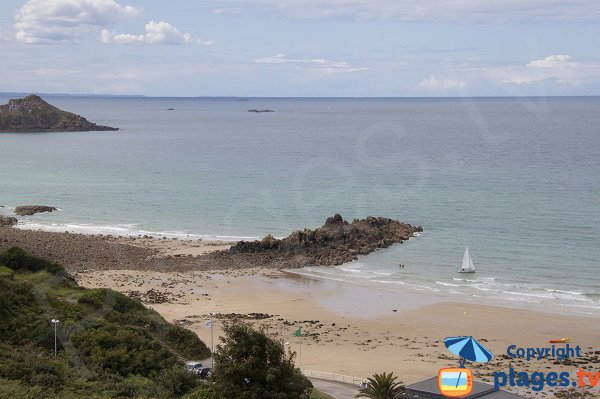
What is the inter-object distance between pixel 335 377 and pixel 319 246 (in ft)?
91.6

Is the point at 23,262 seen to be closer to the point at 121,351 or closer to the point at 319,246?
the point at 121,351

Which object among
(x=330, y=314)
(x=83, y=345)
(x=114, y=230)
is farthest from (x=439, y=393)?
(x=114, y=230)

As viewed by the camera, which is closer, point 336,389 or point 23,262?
point 336,389

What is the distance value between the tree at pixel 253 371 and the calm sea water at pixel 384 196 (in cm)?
2517

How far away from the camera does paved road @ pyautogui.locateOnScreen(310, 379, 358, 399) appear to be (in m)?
28.7

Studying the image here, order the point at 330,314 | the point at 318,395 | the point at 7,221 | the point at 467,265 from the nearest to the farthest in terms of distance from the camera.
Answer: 1. the point at 318,395
2. the point at 330,314
3. the point at 467,265
4. the point at 7,221

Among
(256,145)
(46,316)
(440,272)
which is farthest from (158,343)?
(256,145)

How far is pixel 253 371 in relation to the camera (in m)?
23.7

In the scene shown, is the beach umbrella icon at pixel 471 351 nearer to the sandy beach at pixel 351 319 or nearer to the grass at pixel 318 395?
the sandy beach at pixel 351 319

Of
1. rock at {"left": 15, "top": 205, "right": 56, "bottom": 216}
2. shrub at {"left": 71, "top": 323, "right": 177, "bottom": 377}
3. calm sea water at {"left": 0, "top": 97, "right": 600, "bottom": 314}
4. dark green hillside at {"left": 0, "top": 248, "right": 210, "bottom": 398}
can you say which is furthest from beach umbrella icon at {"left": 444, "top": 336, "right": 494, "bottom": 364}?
rock at {"left": 15, "top": 205, "right": 56, "bottom": 216}

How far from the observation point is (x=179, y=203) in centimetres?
8400

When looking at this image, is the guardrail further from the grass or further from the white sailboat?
the white sailboat

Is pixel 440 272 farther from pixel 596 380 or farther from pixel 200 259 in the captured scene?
pixel 596 380

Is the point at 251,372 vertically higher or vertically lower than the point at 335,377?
higher
